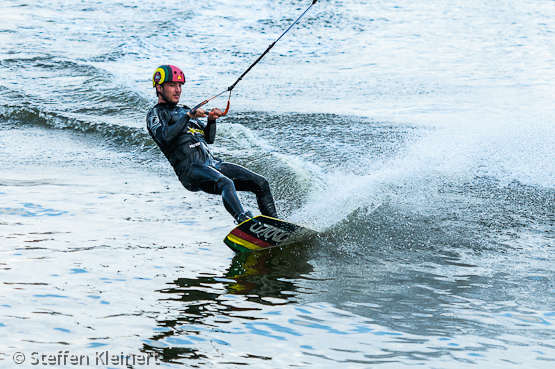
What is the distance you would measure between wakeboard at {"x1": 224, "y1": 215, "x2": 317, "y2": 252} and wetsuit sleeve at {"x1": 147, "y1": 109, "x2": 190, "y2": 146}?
3.75 ft

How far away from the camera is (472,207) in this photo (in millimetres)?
8359

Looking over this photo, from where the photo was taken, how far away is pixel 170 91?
7.04 metres

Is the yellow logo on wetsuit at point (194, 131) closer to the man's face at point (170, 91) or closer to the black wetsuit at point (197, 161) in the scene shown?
the black wetsuit at point (197, 161)

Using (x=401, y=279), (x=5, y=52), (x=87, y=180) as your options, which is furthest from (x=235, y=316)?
(x=5, y=52)

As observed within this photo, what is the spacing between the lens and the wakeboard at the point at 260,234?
21.8ft

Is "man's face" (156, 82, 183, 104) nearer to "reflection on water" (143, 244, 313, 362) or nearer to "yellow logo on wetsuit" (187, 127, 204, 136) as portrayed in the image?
"yellow logo on wetsuit" (187, 127, 204, 136)

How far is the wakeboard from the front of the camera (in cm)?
664

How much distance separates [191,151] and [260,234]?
3.76 ft

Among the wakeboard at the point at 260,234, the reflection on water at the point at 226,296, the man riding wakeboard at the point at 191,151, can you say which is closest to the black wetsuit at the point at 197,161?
the man riding wakeboard at the point at 191,151

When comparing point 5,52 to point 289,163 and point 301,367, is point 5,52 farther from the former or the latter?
point 301,367

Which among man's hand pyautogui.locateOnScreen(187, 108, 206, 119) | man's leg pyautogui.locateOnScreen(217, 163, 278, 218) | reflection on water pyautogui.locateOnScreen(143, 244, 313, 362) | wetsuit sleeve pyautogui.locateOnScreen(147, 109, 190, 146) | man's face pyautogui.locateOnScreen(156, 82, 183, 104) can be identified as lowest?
reflection on water pyautogui.locateOnScreen(143, 244, 313, 362)

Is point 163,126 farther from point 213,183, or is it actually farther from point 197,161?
point 213,183

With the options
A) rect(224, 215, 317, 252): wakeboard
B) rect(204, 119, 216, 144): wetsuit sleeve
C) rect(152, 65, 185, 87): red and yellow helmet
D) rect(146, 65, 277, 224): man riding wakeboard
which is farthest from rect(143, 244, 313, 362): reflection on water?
rect(152, 65, 185, 87): red and yellow helmet

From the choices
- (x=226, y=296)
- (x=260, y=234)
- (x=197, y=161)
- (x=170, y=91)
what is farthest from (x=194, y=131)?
(x=226, y=296)
